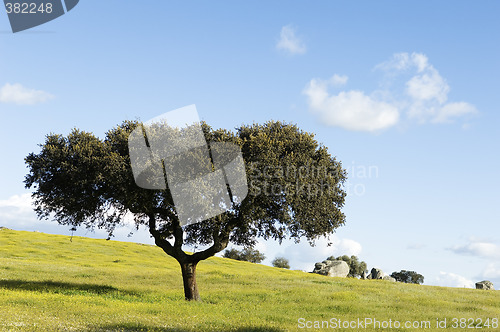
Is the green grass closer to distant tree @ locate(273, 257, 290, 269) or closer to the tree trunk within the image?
the tree trunk

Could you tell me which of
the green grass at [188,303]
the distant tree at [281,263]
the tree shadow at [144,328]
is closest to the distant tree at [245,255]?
the distant tree at [281,263]

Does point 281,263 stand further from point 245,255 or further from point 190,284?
point 190,284

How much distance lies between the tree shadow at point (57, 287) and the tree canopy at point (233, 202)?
5412 millimetres

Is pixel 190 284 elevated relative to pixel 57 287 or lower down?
elevated

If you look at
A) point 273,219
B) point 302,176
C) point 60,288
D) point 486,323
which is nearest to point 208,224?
point 273,219

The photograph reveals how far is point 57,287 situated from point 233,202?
18.4m

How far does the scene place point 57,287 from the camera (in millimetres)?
40219

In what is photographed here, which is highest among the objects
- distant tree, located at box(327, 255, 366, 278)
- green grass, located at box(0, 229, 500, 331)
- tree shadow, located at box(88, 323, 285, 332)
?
distant tree, located at box(327, 255, 366, 278)

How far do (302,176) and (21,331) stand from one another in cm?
2160

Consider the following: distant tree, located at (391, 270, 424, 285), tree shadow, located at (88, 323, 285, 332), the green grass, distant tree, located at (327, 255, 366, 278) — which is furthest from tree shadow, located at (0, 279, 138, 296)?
distant tree, located at (391, 270, 424, 285)

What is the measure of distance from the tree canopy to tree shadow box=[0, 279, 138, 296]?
17.8ft

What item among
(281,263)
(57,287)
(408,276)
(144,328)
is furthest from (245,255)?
(144,328)

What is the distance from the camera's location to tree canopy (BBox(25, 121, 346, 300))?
34281mm

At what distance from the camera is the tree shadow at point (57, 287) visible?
1501 inches
